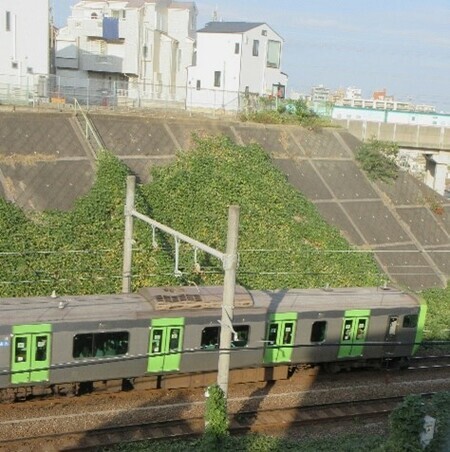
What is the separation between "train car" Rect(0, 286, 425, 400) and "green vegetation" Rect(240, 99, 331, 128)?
16.4 meters

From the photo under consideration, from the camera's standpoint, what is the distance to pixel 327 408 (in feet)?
59.3

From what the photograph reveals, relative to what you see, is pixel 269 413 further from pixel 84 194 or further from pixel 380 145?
pixel 380 145

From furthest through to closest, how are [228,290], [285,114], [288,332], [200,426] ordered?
[285,114] → [288,332] → [200,426] → [228,290]

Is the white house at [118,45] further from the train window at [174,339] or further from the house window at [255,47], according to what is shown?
the train window at [174,339]

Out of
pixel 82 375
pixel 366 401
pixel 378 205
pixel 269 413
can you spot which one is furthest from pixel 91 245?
pixel 378 205

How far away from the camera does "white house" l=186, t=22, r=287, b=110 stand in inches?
1817

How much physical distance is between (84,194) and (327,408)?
12363mm

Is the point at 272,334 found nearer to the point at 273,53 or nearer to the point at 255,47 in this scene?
the point at 255,47

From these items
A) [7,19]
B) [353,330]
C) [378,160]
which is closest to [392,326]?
[353,330]

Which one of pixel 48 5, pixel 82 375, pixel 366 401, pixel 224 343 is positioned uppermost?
pixel 48 5

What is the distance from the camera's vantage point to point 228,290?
13930 mm

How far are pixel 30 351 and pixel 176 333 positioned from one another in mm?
3714

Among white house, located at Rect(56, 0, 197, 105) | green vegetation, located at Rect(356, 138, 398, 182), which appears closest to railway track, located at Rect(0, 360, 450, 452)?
green vegetation, located at Rect(356, 138, 398, 182)

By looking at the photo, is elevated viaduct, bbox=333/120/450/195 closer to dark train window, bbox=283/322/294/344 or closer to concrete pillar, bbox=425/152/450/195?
concrete pillar, bbox=425/152/450/195
